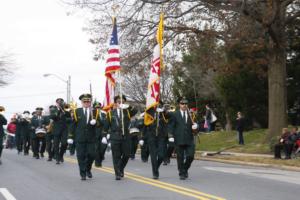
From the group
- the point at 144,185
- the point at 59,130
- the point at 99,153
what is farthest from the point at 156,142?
the point at 59,130

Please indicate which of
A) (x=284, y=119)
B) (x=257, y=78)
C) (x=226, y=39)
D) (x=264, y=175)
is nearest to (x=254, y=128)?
(x=257, y=78)

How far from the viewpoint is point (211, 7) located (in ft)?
87.9

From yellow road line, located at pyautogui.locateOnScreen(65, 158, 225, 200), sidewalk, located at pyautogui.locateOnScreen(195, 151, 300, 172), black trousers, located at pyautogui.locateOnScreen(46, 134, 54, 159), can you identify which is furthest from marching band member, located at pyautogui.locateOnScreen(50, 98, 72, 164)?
sidewalk, located at pyautogui.locateOnScreen(195, 151, 300, 172)

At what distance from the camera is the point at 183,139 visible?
15086 mm

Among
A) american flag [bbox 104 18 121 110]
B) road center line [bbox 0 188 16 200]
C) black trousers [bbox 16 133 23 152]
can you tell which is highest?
american flag [bbox 104 18 121 110]

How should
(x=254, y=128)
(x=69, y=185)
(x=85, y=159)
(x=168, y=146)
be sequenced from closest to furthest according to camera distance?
(x=69, y=185) → (x=85, y=159) → (x=168, y=146) → (x=254, y=128)

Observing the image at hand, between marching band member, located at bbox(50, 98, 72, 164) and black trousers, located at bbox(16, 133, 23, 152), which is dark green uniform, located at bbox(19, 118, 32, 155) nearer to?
black trousers, located at bbox(16, 133, 23, 152)

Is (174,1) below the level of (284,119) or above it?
above

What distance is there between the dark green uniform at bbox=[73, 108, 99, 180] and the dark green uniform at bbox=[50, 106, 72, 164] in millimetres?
5676

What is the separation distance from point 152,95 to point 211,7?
1195 cm

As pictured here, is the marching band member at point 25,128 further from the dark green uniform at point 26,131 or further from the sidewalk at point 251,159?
the sidewalk at point 251,159

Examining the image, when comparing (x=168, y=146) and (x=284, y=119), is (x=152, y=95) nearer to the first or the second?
(x=168, y=146)

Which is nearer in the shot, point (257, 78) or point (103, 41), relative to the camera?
point (103, 41)

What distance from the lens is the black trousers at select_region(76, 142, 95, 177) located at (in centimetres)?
1506
